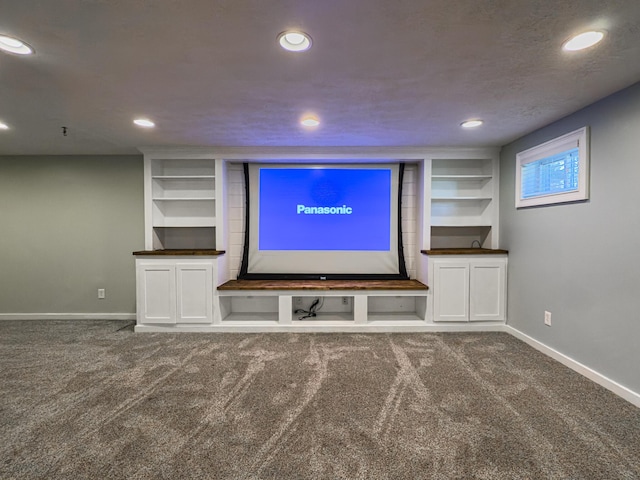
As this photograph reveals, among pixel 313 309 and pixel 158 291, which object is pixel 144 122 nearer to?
pixel 158 291

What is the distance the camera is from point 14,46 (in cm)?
160

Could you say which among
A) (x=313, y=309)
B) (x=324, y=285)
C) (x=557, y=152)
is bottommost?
(x=313, y=309)

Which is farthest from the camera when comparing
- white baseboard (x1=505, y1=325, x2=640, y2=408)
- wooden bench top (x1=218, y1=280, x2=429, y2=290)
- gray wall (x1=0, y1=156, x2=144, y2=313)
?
gray wall (x1=0, y1=156, x2=144, y2=313)

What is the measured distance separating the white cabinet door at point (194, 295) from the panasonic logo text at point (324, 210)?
4.61 ft

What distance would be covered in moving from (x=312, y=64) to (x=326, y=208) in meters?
2.32

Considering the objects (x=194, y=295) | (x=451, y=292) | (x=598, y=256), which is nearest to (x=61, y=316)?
(x=194, y=295)

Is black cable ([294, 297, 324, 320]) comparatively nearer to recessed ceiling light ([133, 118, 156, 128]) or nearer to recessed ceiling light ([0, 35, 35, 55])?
recessed ceiling light ([133, 118, 156, 128])

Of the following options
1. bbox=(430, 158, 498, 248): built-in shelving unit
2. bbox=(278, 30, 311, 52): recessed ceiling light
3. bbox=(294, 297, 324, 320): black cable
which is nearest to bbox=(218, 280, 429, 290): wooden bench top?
bbox=(294, 297, 324, 320): black cable

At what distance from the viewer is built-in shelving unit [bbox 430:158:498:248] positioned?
3914 mm

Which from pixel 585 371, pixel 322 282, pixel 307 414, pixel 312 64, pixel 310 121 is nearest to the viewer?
pixel 312 64

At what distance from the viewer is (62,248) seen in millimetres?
4156

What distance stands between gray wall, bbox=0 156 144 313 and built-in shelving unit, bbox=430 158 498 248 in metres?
4.13

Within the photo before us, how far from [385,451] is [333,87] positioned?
2317 mm

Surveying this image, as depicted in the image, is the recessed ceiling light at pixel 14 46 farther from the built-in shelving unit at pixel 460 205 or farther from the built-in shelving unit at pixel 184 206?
the built-in shelving unit at pixel 460 205
